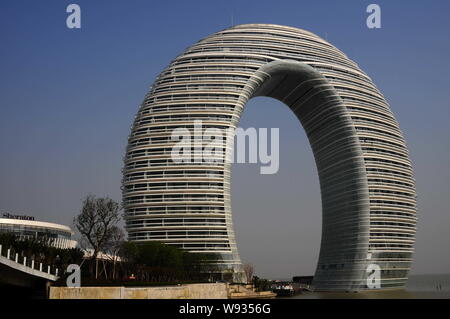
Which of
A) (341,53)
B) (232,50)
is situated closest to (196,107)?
(232,50)

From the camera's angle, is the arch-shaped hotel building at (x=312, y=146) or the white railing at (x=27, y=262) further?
the arch-shaped hotel building at (x=312, y=146)

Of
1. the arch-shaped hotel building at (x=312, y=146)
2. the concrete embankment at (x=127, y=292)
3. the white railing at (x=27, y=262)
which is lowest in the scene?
the concrete embankment at (x=127, y=292)

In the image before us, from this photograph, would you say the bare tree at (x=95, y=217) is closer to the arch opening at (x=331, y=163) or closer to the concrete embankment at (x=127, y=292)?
the concrete embankment at (x=127, y=292)

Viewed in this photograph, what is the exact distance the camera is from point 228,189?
126m

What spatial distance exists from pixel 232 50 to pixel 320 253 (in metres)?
55.7

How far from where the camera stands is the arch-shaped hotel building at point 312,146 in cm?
12419

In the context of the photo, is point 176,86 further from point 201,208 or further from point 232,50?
point 201,208

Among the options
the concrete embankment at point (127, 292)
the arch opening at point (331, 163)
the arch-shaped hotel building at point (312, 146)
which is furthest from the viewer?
the arch opening at point (331, 163)

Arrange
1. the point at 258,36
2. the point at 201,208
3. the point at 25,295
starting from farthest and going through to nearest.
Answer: the point at 258,36, the point at 201,208, the point at 25,295

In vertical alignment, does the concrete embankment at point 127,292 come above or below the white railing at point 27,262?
below

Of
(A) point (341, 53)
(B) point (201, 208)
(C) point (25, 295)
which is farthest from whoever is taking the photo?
(A) point (341, 53)

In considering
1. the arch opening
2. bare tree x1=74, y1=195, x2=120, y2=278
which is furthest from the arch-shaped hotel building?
bare tree x1=74, y1=195, x2=120, y2=278

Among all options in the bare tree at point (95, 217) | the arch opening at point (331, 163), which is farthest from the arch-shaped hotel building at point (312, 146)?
the bare tree at point (95, 217)
